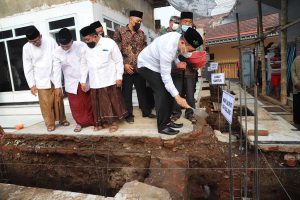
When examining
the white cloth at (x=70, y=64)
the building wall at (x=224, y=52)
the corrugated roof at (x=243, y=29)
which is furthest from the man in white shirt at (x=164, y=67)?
the building wall at (x=224, y=52)

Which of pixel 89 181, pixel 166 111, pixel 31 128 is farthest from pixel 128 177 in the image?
pixel 31 128

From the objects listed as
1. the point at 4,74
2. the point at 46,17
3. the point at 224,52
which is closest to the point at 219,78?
the point at 46,17

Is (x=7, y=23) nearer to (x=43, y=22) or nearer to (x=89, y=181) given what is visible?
(x=43, y=22)

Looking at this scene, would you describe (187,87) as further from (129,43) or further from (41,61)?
(41,61)

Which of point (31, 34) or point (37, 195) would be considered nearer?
point (37, 195)

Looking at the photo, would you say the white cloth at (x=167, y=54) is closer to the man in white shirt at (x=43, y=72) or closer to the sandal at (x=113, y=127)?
the sandal at (x=113, y=127)

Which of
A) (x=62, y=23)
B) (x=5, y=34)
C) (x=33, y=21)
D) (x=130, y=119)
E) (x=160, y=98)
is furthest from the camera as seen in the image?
(x=5, y=34)

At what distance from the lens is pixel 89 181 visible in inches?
151

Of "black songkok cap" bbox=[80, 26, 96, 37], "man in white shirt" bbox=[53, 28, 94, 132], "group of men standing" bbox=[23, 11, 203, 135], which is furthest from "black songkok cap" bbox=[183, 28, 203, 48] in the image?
"man in white shirt" bbox=[53, 28, 94, 132]

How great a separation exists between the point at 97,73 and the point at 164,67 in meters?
1.13

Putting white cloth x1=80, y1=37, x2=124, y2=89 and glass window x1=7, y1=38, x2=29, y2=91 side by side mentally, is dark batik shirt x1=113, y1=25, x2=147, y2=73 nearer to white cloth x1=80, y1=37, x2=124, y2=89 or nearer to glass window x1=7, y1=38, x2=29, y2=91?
white cloth x1=80, y1=37, x2=124, y2=89

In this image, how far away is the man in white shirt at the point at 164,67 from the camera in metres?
3.18

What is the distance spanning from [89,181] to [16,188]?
1232mm

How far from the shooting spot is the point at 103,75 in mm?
3830
